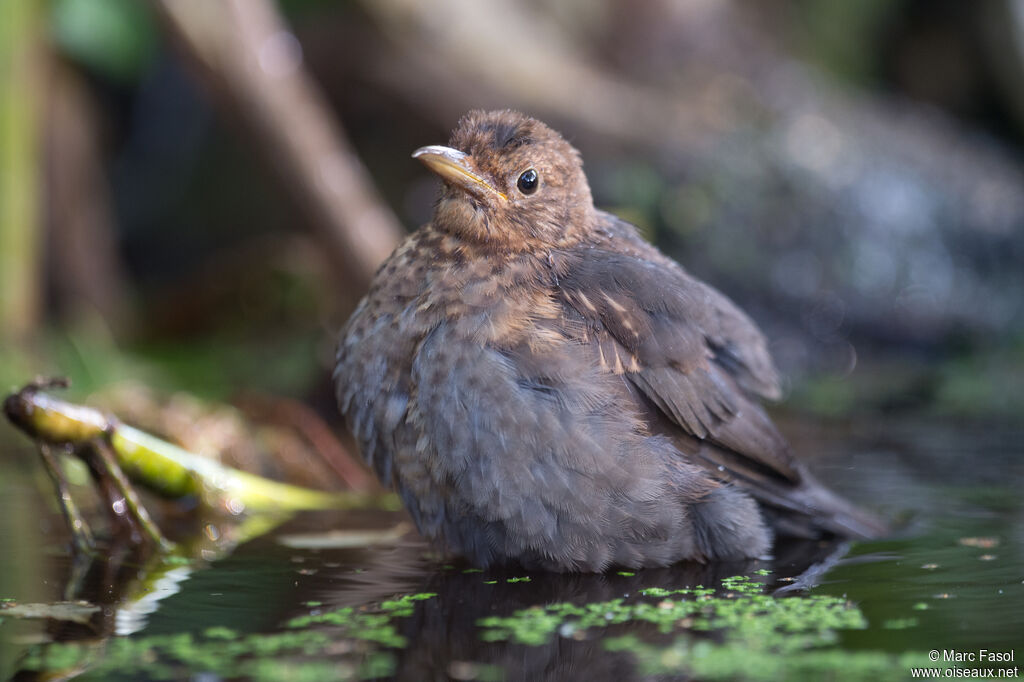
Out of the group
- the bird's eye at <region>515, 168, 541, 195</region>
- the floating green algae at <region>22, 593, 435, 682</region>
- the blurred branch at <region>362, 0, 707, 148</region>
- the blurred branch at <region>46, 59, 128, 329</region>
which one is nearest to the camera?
the floating green algae at <region>22, 593, 435, 682</region>

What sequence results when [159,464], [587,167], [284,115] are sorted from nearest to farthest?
[159,464]
[284,115]
[587,167]

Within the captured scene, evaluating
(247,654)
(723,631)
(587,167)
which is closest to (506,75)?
(587,167)

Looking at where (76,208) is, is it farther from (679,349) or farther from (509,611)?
(509,611)

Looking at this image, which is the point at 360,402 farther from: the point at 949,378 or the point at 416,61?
the point at 416,61

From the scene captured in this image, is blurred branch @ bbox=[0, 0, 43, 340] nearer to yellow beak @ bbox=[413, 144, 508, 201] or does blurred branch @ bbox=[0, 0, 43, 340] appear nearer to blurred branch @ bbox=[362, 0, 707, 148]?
blurred branch @ bbox=[362, 0, 707, 148]

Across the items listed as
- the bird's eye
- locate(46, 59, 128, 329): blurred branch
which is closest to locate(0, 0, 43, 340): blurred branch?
locate(46, 59, 128, 329): blurred branch

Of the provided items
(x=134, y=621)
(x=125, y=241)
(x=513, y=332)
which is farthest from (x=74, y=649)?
(x=125, y=241)
